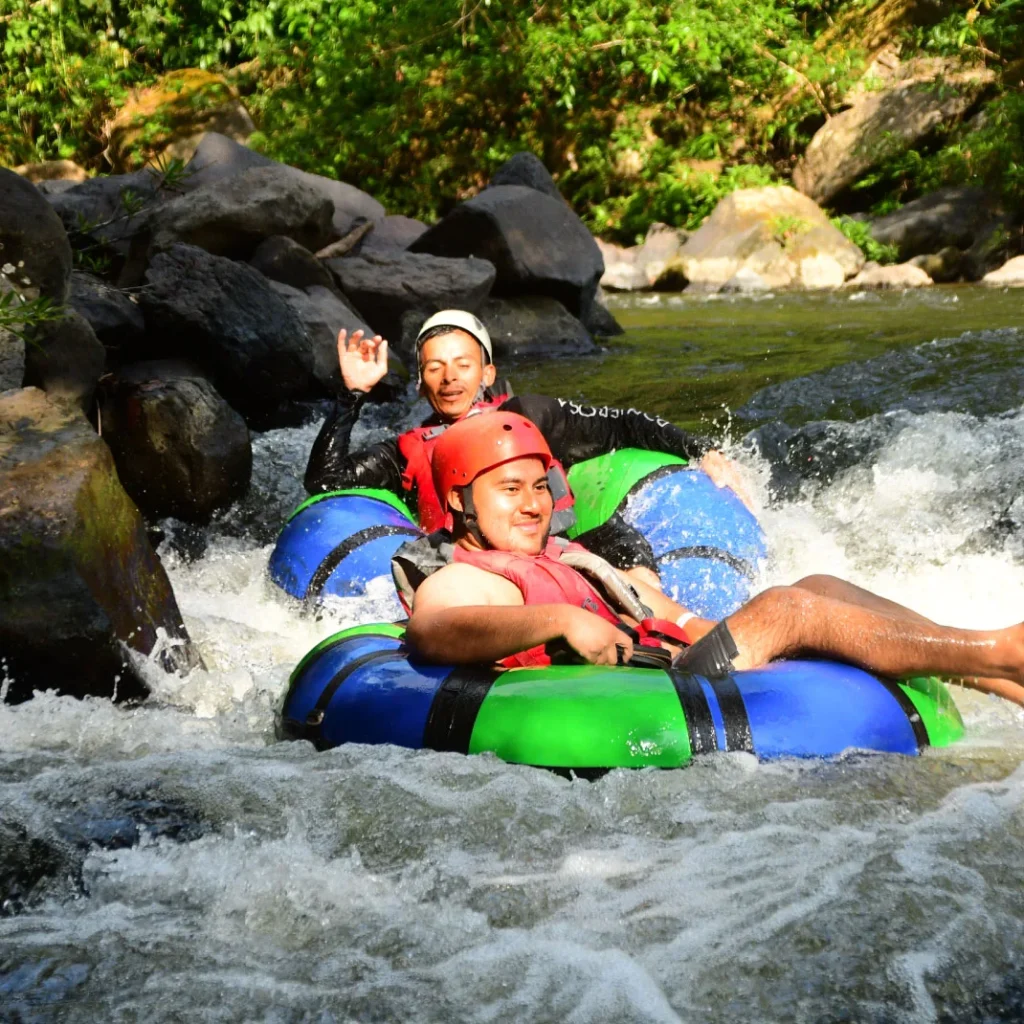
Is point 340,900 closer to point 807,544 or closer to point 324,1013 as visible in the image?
point 324,1013

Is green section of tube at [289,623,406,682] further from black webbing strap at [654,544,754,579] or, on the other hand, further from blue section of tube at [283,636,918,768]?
black webbing strap at [654,544,754,579]

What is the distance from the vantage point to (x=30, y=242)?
→ 192 inches

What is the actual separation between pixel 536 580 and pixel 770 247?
10.9 m

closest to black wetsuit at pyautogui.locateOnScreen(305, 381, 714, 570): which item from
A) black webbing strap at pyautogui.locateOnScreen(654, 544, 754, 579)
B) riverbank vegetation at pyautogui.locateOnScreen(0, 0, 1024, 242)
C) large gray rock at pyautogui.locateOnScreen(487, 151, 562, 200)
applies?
black webbing strap at pyautogui.locateOnScreen(654, 544, 754, 579)

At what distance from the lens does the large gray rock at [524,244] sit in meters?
10.1

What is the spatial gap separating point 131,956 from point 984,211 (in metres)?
13.3

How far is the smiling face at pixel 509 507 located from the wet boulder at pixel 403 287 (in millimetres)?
5702

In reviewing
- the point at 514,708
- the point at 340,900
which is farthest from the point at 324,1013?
the point at 514,708

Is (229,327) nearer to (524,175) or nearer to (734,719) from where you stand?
(734,719)

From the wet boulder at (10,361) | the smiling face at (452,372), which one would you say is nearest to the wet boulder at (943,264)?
the smiling face at (452,372)

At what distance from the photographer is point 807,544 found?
5238 mm

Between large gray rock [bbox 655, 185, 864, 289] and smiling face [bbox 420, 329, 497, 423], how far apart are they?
8.81m

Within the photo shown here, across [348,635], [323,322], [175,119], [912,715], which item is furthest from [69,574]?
[175,119]

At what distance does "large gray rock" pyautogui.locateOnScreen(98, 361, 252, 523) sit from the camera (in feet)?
19.0
